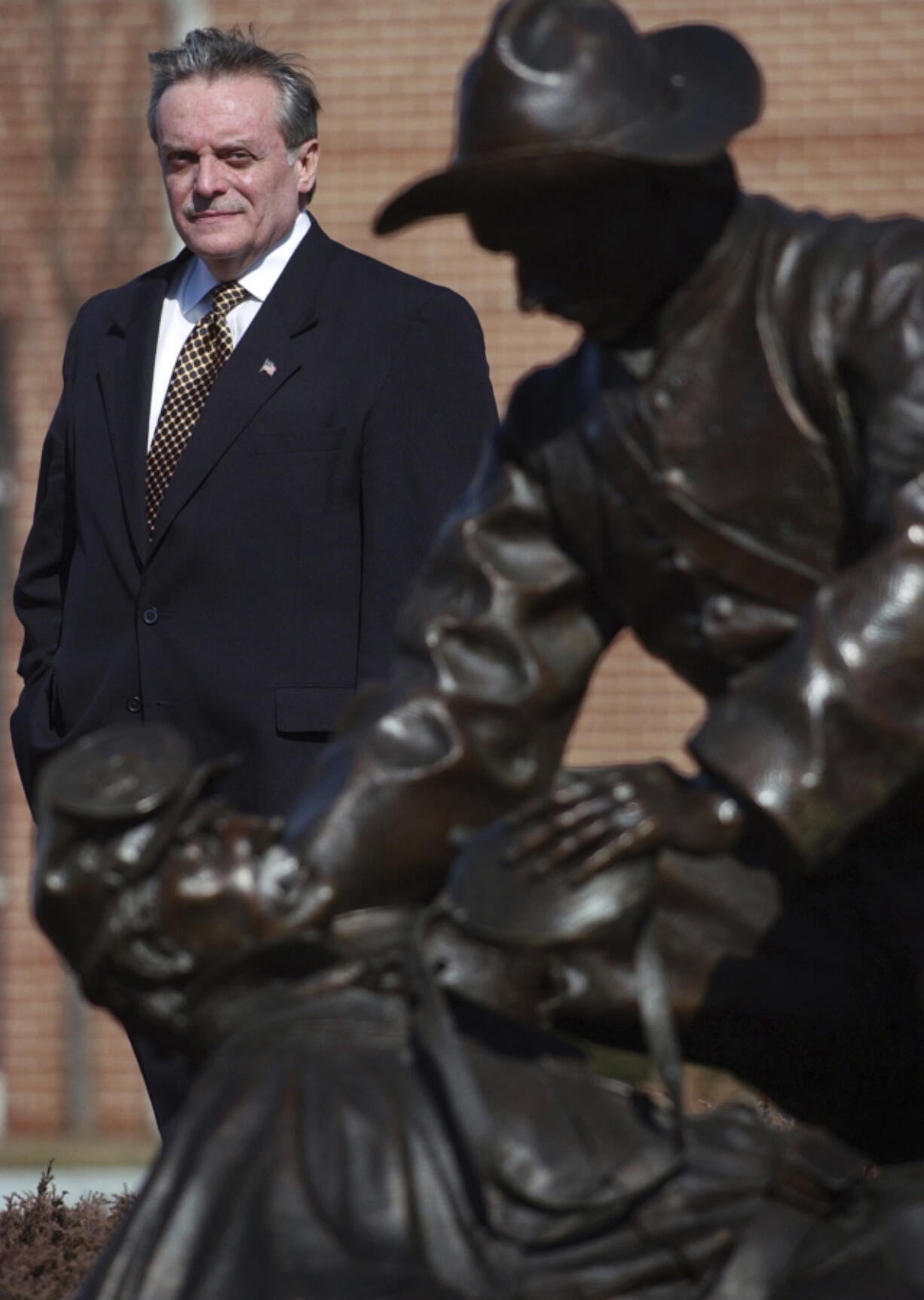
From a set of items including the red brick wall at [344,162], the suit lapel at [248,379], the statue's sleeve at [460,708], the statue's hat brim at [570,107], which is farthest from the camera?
the red brick wall at [344,162]

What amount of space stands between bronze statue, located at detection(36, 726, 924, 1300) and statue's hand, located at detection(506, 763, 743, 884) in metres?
0.06

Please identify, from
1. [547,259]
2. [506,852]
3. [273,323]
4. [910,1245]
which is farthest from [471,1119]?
[273,323]

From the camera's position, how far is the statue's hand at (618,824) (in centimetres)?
307

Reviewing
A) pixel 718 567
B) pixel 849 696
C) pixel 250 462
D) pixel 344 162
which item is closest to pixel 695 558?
pixel 718 567

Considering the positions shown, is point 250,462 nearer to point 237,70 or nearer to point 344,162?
point 237,70

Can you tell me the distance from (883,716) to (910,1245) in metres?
0.60

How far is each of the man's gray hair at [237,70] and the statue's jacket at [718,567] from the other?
2.06 m

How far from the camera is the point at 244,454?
5402mm

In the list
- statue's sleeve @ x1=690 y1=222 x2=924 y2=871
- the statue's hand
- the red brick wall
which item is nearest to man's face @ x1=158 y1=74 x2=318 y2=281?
statue's sleeve @ x1=690 y1=222 x2=924 y2=871

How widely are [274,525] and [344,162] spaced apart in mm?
5407

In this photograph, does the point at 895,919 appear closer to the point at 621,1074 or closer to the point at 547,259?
the point at 547,259

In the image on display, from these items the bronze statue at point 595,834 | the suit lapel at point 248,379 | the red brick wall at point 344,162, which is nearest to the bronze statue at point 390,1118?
the bronze statue at point 595,834

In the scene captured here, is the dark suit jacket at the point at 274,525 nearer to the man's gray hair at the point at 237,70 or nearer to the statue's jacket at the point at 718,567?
the man's gray hair at the point at 237,70

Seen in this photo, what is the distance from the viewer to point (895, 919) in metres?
3.56
